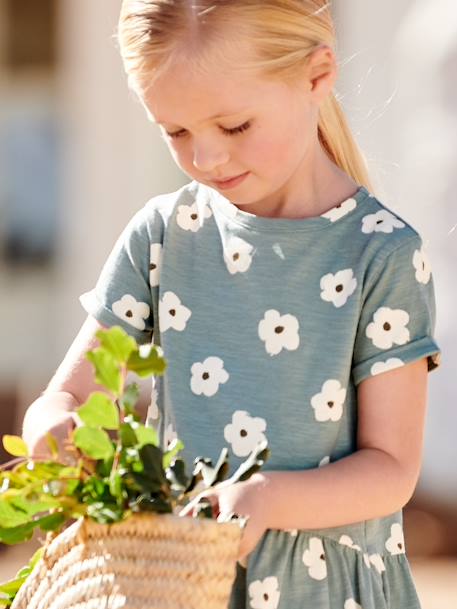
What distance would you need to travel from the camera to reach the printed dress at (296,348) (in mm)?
2357

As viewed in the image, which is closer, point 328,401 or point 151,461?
point 151,461

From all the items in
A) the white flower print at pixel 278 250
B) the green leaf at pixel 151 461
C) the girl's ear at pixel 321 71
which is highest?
the girl's ear at pixel 321 71

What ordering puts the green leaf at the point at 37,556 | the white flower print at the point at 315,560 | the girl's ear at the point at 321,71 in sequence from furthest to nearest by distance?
the girl's ear at the point at 321,71 → the white flower print at the point at 315,560 → the green leaf at the point at 37,556

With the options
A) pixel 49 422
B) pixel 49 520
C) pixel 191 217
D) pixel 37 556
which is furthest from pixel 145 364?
pixel 191 217

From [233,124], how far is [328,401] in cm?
45

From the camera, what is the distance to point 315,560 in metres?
2.35

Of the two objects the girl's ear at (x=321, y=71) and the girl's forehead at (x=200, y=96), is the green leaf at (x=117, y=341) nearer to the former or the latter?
the girl's forehead at (x=200, y=96)

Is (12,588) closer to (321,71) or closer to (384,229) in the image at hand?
(384,229)

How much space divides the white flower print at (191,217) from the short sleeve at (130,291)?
0.06m

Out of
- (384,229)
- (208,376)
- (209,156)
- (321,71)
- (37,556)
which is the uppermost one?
(321,71)

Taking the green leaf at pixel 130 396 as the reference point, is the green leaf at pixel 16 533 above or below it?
below

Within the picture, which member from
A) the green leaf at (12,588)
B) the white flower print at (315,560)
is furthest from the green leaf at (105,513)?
the white flower print at (315,560)

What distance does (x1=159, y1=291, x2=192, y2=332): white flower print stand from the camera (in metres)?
2.48

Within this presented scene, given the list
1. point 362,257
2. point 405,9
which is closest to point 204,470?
point 362,257
